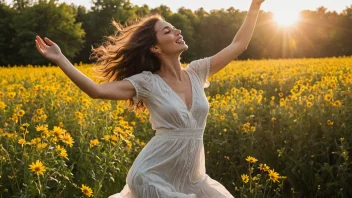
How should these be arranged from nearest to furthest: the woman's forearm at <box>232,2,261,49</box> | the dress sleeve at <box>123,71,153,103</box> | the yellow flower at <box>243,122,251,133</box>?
the dress sleeve at <box>123,71,153,103</box> < the woman's forearm at <box>232,2,261,49</box> < the yellow flower at <box>243,122,251,133</box>

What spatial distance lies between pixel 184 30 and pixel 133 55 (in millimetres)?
53481

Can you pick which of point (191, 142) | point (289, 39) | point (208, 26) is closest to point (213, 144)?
point (191, 142)

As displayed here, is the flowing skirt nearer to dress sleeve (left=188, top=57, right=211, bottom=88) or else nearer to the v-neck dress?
the v-neck dress

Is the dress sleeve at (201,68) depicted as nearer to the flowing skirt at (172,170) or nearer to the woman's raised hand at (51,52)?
the flowing skirt at (172,170)

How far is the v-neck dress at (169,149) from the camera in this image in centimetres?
297

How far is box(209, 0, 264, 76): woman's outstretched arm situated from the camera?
3484 millimetres

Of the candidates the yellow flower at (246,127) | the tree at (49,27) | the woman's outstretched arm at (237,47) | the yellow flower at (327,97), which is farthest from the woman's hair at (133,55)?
the tree at (49,27)

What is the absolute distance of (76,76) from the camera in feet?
8.84

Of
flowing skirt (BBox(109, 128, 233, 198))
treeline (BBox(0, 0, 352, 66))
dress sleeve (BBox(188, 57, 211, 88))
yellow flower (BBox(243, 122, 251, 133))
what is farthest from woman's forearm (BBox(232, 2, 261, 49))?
treeline (BBox(0, 0, 352, 66))

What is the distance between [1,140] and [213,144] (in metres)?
1.95

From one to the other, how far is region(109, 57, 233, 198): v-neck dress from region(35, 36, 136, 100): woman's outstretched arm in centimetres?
12

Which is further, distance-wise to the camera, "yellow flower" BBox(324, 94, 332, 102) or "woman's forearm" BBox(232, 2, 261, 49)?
"yellow flower" BBox(324, 94, 332, 102)

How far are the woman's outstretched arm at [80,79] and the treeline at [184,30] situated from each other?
4011cm

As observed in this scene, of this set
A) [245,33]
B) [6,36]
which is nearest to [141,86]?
[245,33]
